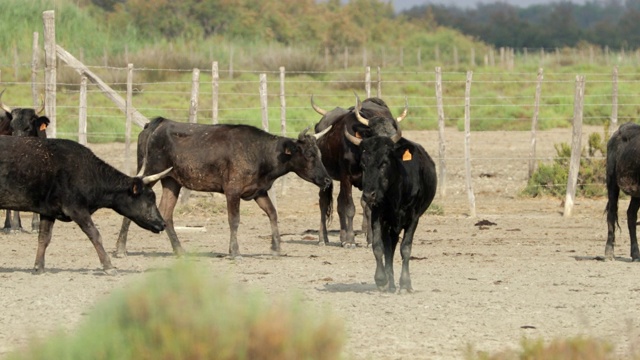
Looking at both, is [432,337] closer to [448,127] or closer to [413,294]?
[413,294]

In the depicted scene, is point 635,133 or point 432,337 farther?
point 635,133

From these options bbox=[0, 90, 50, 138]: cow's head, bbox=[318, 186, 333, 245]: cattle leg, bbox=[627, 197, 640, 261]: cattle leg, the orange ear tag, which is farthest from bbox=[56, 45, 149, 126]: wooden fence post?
the orange ear tag

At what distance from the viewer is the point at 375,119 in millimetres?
15078

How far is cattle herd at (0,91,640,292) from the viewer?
13250mm

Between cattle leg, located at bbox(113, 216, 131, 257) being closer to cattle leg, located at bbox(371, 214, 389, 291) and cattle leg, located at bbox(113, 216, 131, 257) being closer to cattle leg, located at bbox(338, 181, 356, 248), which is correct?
cattle leg, located at bbox(338, 181, 356, 248)

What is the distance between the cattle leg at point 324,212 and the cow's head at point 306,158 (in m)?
1.44

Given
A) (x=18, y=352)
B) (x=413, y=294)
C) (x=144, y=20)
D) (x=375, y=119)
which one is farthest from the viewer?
(x=144, y=20)

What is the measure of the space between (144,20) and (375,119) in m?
49.4

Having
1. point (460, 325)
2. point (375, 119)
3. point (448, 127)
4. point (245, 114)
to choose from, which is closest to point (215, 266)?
point (375, 119)

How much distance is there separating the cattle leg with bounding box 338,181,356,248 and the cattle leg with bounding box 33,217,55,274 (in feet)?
15.0

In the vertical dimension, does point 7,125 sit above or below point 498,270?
above

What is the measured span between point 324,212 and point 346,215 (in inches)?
21.8

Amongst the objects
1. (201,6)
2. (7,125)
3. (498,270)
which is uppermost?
(201,6)

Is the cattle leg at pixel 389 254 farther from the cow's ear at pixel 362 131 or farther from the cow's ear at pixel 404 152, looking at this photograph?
the cow's ear at pixel 362 131
